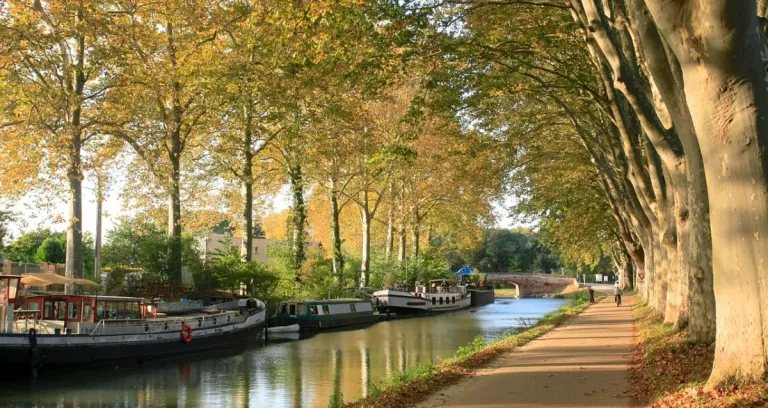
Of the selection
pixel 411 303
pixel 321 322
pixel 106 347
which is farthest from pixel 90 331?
pixel 411 303

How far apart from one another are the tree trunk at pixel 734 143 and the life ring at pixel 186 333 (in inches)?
930

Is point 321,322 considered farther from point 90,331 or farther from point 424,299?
point 424,299

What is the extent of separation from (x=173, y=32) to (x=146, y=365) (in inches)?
583

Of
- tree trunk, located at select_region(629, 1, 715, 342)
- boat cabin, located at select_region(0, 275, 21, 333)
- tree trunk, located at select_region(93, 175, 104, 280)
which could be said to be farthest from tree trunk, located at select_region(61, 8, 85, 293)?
tree trunk, located at select_region(629, 1, 715, 342)

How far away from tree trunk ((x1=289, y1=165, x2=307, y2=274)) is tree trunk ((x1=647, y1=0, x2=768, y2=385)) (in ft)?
114

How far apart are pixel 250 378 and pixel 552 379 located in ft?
37.2

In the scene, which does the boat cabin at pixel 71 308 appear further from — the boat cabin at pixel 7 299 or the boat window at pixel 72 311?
the boat cabin at pixel 7 299

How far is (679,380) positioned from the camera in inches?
429

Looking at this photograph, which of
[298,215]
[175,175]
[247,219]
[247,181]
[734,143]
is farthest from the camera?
[298,215]

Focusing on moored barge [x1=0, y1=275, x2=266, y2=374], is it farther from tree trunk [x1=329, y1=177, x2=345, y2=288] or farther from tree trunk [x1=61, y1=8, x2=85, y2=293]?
tree trunk [x1=329, y1=177, x2=345, y2=288]

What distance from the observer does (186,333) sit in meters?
28.2

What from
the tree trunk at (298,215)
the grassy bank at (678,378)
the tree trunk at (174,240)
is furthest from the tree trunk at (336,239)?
the grassy bank at (678,378)

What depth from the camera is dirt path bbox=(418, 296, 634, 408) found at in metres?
10.9

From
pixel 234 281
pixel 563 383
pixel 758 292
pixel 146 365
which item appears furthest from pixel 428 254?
pixel 758 292
